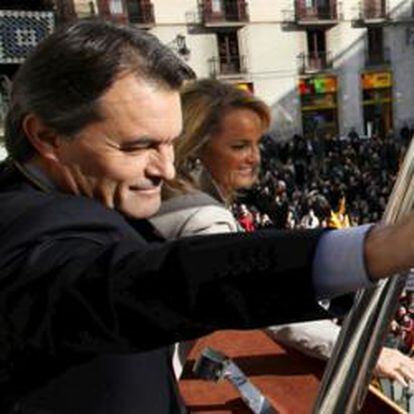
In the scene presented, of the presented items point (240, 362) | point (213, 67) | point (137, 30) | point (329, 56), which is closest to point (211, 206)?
point (240, 362)

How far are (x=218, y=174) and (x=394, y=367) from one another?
70cm

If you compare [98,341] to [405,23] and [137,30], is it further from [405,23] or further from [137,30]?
[405,23]

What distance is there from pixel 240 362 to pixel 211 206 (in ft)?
0.95

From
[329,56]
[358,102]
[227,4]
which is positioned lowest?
[358,102]

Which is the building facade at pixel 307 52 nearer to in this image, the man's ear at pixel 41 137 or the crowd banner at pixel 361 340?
the man's ear at pixel 41 137

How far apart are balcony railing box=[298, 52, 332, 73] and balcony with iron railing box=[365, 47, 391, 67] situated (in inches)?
53.5

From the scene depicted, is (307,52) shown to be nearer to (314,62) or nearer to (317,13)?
(314,62)

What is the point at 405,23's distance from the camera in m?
23.2

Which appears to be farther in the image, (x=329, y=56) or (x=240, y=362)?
(x=329, y=56)

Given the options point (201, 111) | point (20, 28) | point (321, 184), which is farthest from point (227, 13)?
point (201, 111)

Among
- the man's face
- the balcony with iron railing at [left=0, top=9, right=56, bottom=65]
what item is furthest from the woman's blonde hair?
the balcony with iron railing at [left=0, top=9, right=56, bottom=65]

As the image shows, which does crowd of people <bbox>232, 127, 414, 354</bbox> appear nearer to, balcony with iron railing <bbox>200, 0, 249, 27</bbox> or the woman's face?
the woman's face

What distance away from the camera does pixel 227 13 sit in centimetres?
2136

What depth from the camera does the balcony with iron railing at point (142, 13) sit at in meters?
20.2
